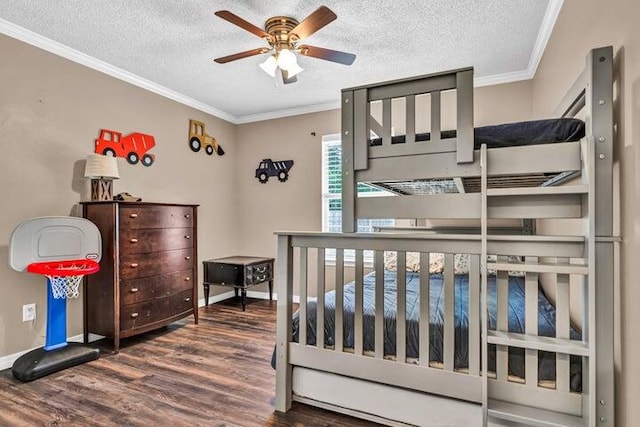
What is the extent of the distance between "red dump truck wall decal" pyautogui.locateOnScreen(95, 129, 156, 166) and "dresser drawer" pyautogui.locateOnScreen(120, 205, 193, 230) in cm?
67

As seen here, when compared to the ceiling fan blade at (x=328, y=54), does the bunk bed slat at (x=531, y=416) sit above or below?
below

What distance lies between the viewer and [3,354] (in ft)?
8.16

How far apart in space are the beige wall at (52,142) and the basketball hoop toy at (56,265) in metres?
0.29

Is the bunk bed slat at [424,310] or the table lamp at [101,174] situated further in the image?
the table lamp at [101,174]

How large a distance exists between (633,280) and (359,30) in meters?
2.24

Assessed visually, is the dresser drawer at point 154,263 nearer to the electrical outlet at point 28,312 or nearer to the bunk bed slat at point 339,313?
the electrical outlet at point 28,312

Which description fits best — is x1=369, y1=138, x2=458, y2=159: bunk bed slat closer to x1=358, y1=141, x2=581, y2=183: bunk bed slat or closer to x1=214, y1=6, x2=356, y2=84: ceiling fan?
x1=358, y1=141, x2=581, y2=183: bunk bed slat

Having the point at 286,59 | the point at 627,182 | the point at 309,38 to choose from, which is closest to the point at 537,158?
the point at 627,182

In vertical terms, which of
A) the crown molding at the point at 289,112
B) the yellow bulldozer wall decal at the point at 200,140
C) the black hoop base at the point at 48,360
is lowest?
the black hoop base at the point at 48,360

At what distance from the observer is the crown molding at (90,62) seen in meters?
2.54

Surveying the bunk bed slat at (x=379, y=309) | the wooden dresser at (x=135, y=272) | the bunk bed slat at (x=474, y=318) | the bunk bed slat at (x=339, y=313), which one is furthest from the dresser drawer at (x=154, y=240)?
the bunk bed slat at (x=474, y=318)

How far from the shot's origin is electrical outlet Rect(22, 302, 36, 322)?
103 inches

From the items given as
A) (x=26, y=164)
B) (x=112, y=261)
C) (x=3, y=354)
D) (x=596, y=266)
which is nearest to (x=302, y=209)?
(x=112, y=261)

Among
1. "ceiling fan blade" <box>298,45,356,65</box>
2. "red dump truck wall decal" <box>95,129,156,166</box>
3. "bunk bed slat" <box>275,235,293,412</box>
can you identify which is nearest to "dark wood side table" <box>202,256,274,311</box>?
"red dump truck wall decal" <box>95,129,156,166</box>
